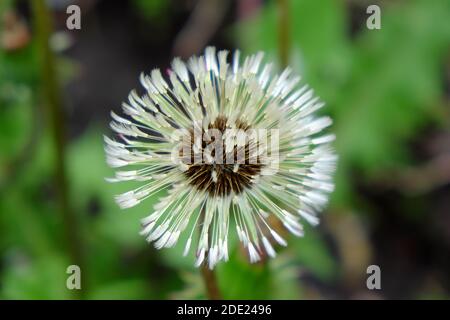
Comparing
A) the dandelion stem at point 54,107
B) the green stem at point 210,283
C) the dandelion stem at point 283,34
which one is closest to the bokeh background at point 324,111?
the dandelion stem at point 54,107

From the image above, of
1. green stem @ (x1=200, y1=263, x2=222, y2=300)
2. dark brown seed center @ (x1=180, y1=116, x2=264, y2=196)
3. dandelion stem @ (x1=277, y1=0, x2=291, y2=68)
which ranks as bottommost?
green stem @ (x1=200, y1=263, x2=222, y2=300)

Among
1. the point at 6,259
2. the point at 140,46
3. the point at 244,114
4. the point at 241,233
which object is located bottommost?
the point at 6,259

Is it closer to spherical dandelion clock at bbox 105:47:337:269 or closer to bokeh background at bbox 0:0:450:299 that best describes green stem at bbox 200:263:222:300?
spherical dandelion clock at bbox 105:47:337:269

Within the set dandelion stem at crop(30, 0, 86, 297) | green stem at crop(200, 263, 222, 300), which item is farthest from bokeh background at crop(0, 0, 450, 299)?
green stem at crop(200, 263, 222, 300)
